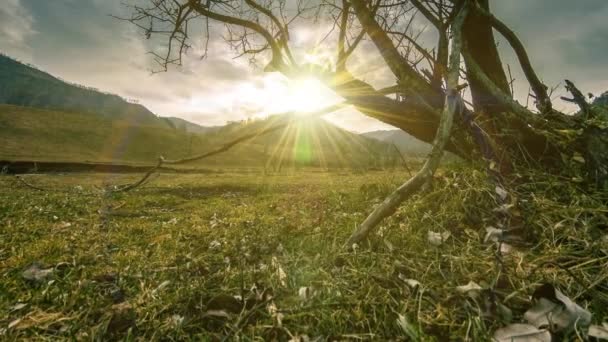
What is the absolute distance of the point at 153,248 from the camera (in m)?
4.04

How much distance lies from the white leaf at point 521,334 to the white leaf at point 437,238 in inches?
54.1

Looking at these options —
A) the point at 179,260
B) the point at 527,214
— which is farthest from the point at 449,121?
the point at 179,260

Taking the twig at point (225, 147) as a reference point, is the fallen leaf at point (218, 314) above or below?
below

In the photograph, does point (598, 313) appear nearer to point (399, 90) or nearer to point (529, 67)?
point (399, 90)

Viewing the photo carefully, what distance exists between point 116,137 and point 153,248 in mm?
126566

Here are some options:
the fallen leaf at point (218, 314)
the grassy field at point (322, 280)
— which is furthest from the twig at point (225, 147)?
the fallen leaf at point (218, 314)

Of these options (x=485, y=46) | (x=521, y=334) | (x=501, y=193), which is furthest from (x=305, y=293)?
(x=485, y=46)

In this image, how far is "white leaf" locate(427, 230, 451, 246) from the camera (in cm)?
298

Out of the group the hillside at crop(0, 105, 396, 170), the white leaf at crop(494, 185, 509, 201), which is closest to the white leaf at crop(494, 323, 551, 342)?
the white leaf at crop(494, 185, 509, 201)

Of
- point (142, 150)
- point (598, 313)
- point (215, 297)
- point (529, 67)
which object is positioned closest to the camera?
point (598, 313)

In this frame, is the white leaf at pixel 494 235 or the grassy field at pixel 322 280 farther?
the white leaf at pixel 494 235

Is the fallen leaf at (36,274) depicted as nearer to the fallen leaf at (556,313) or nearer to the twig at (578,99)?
the fallen leaf at (556,313)

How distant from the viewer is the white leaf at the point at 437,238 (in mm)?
2975

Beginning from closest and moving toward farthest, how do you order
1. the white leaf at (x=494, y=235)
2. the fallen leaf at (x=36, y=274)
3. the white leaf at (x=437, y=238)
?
the white leaf at (x=494, y=235)
the fallen leaf at (x=36, y=274)
the white leaf at (x=437, y=238)
